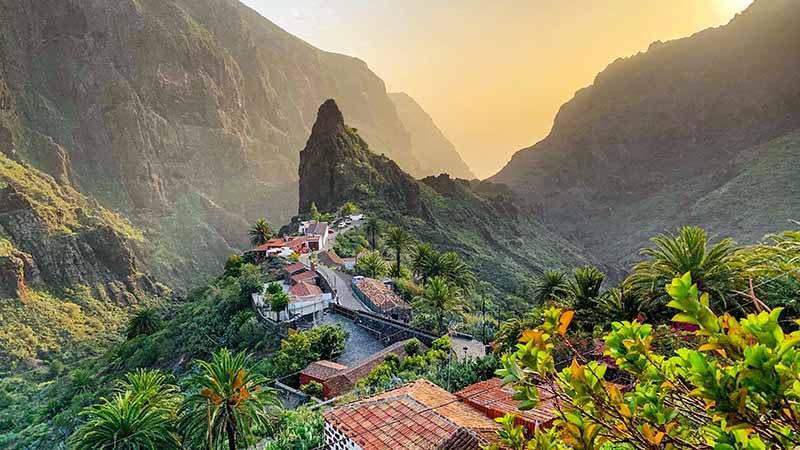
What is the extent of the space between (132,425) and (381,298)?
24.8 m

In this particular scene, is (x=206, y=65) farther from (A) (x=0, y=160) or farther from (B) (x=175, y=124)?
(A) (x=0, y=160)

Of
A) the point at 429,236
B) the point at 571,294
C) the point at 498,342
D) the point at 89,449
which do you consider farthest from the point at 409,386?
the point at 429,236

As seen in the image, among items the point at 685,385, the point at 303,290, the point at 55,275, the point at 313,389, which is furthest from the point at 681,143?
the point at 55,275

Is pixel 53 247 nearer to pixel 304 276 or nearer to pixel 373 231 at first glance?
pixel 373 231

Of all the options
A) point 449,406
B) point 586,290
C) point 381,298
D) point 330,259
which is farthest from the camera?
point 330,259

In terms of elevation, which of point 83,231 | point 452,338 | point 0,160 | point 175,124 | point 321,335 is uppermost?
point 175,124

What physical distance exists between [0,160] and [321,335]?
113 meters

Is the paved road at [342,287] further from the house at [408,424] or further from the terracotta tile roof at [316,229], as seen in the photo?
the house at [408,424]

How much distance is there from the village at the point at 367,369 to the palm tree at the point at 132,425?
5.59 meters

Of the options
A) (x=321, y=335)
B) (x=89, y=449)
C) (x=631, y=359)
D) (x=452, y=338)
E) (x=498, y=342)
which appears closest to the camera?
(x=631, y=359)

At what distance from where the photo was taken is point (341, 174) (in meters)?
84.7

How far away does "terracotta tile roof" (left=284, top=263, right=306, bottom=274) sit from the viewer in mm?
44394

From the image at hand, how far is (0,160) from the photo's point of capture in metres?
102

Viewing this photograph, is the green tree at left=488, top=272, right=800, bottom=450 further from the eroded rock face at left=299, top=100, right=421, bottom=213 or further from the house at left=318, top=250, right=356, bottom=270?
the eroded rock face at left=299, top=100, right=421, bottom=213
